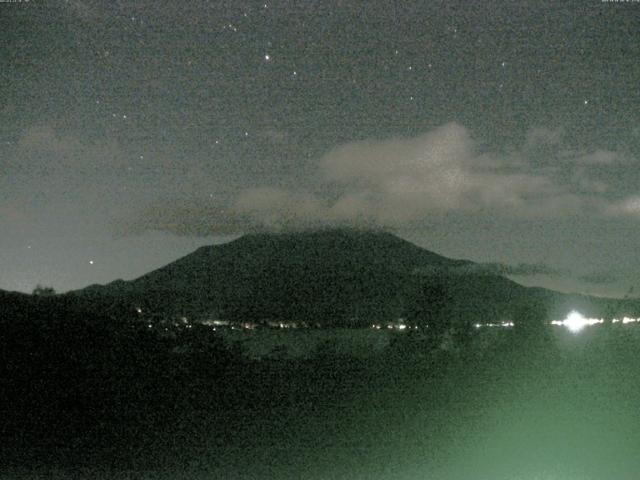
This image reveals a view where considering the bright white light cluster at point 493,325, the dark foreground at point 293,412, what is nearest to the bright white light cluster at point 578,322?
the bright white light cluster at point 493,325

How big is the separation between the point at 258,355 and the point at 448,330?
505cm

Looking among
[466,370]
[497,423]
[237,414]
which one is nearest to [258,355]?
[237,414]

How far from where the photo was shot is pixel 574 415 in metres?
14.2

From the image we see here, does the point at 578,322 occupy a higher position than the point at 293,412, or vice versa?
the point at 578,322

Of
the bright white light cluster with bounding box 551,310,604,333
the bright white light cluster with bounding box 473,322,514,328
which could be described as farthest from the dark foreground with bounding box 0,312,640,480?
the bright white light cluster with bounding box 551,310,604,333

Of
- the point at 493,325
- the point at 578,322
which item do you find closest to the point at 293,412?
the point at 493,325

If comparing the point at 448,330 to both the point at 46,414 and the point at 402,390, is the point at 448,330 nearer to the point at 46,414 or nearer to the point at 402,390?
the point at 402,390

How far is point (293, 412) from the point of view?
45.7 ft

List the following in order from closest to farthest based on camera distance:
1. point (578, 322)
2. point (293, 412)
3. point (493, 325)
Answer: point (293, 412)
point (493, 325)
point (578, 322)

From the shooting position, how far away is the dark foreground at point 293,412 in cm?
1084

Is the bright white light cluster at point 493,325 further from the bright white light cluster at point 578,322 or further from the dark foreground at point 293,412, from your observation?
the bright white light cluster at point 578,322

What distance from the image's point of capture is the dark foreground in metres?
10.8

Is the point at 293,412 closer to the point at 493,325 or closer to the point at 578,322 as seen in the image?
the point at 493,325

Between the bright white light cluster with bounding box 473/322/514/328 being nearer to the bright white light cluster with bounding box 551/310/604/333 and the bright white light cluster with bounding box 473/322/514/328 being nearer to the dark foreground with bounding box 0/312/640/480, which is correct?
the dark foreground with bounding box 0/312/640/480
